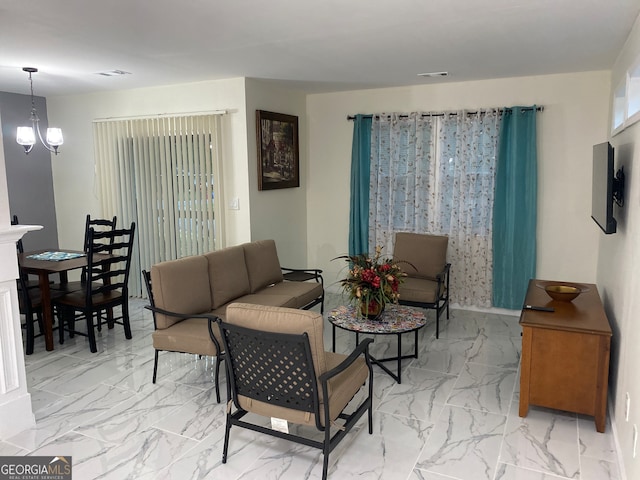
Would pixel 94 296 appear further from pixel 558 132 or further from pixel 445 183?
pixel 558 132

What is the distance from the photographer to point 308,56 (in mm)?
3990

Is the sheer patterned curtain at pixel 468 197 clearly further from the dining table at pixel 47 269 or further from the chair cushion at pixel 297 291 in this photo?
the dining table at pixel 47 269

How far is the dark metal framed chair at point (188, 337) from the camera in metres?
3.37

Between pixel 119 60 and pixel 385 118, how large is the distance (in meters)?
2.91

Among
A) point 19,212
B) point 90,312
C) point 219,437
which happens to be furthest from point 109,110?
point 219,437

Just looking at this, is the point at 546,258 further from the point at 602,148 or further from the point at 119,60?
the point at 119,60

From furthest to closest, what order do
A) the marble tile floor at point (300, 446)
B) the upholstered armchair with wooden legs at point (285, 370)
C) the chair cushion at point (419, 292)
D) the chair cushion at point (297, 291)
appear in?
the chair cushion at point (419, 292)
the chair cushion at point (297, 291)
the marble tile floor at point (300, 446)
the upholstered armchair with wooden legs at point (285, 370)

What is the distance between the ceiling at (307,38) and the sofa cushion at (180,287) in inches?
64.6

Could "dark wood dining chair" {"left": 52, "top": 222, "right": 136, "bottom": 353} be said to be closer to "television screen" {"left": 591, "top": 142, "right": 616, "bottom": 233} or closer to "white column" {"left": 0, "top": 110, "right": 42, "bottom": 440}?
"white column" {"left": 0, "top": 110, "right": 42, "bottom": 440}

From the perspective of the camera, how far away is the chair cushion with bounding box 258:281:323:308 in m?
4.52

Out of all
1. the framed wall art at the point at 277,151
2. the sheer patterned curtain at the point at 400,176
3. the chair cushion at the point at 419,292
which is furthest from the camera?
the sheer patterned curtain at the point at 400,176

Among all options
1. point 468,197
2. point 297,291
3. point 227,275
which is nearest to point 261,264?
point 297,291

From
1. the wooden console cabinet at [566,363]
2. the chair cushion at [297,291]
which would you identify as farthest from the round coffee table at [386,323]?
the wooden console cabinet at [566,363]

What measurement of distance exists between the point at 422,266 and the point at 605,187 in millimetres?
2326
